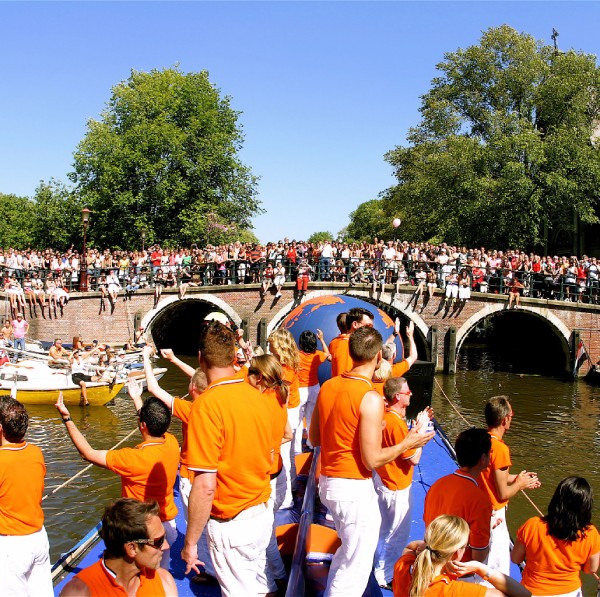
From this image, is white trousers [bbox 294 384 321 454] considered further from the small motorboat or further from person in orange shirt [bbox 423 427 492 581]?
the small motorboat

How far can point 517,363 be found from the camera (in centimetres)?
2734

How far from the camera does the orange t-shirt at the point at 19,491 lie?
428 cm

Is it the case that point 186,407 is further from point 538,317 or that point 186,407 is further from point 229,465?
point 538,317

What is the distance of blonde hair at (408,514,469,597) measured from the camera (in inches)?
121

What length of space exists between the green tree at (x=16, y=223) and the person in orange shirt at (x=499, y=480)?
38.3m

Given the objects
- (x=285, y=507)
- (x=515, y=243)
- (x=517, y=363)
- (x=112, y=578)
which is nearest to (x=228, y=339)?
(x=112, y=578)

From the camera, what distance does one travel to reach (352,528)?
414 centimetres

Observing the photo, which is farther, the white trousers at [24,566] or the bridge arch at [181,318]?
the bridge arch at [181,318]

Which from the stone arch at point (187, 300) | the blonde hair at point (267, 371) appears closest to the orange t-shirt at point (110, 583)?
the blonde hair at point (267, 371)

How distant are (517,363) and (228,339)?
2521cm

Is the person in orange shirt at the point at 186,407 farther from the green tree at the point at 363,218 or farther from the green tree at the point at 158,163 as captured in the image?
the green tree at the point at 363,218

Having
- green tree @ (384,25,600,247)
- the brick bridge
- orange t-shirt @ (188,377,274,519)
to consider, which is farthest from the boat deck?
green tree @ (384,25,600,247)

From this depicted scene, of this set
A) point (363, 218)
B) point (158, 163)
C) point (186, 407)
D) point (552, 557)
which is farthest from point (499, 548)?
point (363, 218)

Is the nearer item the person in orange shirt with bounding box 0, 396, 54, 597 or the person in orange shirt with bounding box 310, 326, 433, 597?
the person in orange shirt with bounding box 310, 326, 433, 597
